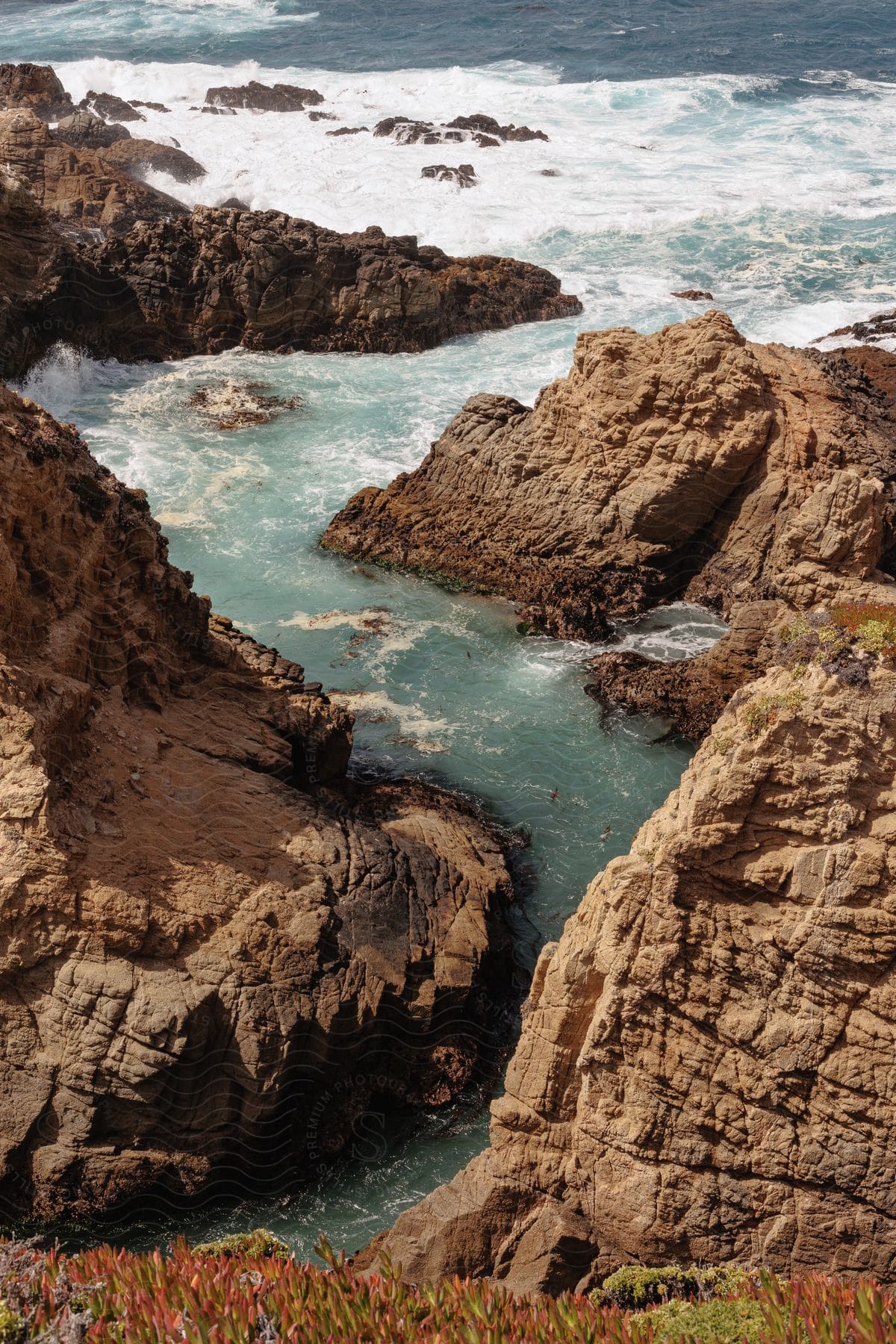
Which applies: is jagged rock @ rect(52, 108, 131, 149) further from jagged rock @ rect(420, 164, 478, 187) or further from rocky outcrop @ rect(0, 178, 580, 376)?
rocky outcrop @ rect(0, 178, 580, 376)

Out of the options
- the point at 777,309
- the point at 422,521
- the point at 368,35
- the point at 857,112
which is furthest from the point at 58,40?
the point at 422,521

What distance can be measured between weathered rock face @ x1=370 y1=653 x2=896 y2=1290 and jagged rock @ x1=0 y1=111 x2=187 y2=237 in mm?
A: 33404

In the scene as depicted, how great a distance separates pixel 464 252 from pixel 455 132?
12121mm

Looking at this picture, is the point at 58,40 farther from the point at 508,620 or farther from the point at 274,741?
the point at 274,741

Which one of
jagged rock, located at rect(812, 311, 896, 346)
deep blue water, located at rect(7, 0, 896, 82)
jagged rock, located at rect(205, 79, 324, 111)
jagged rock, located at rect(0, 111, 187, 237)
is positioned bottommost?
jagged rock, located at rect(812, 311, 896, 346)

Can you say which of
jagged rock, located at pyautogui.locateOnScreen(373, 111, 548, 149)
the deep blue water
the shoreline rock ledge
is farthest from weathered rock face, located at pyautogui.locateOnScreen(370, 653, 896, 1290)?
the deep blue water

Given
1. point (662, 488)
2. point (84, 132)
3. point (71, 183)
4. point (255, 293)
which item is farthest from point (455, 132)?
point (662, 488)

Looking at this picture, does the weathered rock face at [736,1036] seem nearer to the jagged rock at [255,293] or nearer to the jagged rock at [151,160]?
the jagged rock at [255,293]

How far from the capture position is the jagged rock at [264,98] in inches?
2060

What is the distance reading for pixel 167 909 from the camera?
10.1m

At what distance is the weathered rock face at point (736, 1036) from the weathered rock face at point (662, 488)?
9657 mm

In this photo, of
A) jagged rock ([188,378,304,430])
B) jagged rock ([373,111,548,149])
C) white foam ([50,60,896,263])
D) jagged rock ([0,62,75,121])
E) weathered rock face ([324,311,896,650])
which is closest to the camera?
weathered rock face ([324,311,896,650])

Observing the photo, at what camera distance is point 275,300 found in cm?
3011

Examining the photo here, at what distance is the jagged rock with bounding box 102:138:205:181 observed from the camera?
141 feet
